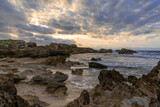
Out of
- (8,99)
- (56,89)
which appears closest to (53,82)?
(56,89)

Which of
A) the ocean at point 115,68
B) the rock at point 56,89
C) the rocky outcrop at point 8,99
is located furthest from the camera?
the ocean at point 115,68

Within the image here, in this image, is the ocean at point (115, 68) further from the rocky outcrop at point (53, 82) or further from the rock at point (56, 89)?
the rock at point (56, 89)

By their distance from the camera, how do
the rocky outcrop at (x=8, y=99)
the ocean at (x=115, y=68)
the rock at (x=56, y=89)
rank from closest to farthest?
the rocky outcrop at (x=8, y=99)
the rock at (x=56, y=89)
the ocean at (x=115, y=68)

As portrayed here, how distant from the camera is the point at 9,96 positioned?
190 cm

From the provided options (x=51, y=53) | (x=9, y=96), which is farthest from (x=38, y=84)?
(x=51, y=53)

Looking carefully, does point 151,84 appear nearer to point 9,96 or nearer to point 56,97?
point 56,97

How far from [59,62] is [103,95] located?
11274 mm

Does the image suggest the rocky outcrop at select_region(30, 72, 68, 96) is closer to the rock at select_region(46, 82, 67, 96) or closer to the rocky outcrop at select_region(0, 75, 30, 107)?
the rock at select_region(46, 82, 67, 96)

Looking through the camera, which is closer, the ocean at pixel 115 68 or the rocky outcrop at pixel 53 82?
the rocky outcrop at pixel 53 82

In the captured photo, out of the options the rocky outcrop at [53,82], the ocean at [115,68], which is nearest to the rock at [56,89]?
the rocky outcrop at [53,82]

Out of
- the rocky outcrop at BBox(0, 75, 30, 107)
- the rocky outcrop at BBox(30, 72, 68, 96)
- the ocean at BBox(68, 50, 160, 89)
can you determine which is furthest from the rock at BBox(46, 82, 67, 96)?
the rocky outcrop at BBox(0, 75, 30, 107)

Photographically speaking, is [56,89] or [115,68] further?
[115,68]

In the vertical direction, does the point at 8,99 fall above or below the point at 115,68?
above

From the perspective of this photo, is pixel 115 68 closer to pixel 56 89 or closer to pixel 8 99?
pixel 56 89
